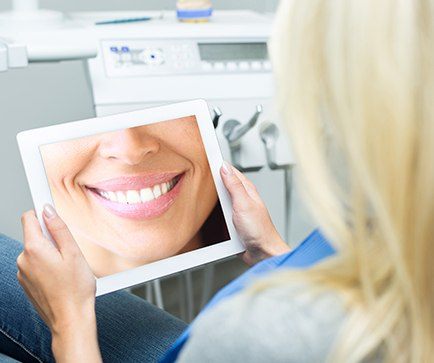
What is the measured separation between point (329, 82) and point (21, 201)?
130 centimetres

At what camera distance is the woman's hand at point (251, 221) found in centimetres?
94

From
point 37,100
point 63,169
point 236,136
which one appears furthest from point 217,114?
point 37,100

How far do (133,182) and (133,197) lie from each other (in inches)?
0.8

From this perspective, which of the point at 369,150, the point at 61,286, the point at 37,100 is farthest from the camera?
the point at 37,100

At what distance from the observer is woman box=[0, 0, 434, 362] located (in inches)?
19.2

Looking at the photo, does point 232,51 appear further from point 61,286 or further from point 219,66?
point 61,286

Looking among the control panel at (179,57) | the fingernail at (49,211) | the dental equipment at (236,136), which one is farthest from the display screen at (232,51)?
the fingernail at (49,211)

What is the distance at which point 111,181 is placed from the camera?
37.9 inches

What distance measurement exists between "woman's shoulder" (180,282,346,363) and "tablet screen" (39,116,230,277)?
36 cm

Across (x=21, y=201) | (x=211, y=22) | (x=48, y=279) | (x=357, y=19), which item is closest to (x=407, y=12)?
(x=357, y=19)

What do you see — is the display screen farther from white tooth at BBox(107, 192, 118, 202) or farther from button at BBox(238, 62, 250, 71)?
white tooth at BBox(107, 192, 118, 202)

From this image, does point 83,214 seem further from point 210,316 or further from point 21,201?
point 21,201

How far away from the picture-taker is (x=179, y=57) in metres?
1.25

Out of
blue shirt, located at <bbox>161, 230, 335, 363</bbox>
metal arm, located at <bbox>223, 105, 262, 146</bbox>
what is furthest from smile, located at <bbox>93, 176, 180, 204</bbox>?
blue shirt, located at <bbox>161, 230, 335, 363</bbox>
